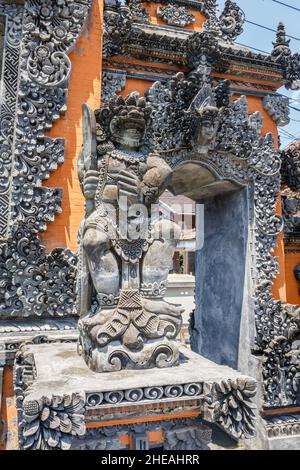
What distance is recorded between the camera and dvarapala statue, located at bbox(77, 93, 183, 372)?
295cm

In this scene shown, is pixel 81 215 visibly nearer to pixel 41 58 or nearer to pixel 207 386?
pixel 41 58

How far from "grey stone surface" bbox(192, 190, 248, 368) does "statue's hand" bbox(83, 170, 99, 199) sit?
13.0 feet

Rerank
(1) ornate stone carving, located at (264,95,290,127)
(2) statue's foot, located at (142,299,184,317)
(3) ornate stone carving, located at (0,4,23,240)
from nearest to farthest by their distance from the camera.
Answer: (2) statue's foot, located at (142,299,184,317), (3) ornate stone carving, located at (0,4,23,240), (1) ornate stone carving, located at (264,95,290,127)

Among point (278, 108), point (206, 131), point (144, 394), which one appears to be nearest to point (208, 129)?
point (206, 131)

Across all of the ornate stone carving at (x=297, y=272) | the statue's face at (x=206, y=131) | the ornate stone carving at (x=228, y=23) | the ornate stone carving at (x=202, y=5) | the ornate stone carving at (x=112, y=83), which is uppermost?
the ornate stone carving at (x=202, y=5)

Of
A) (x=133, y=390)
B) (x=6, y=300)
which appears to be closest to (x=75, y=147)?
(x=6, y=300)

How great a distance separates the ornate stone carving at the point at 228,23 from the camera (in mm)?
7633

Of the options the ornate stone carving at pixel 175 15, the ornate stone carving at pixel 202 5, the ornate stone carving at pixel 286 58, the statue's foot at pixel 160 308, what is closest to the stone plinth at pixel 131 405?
the statue's foot at pixel 160 308

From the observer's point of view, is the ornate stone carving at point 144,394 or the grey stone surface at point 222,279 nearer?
the ornate stone carving at point 144,394

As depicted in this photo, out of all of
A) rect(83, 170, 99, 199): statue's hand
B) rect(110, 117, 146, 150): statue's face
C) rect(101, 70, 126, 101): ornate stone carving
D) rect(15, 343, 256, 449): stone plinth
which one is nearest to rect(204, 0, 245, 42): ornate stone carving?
rect(101, 70, 126, 101): ornate stone carving

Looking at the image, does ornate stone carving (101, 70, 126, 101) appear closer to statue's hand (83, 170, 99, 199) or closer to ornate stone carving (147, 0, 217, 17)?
statue's hand (83, 170, 99, 199)

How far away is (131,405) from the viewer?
2.46 metres

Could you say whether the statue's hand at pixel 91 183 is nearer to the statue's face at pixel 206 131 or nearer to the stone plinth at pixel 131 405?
the stone plinth at pixel 131 405

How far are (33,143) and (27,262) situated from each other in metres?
1.67
